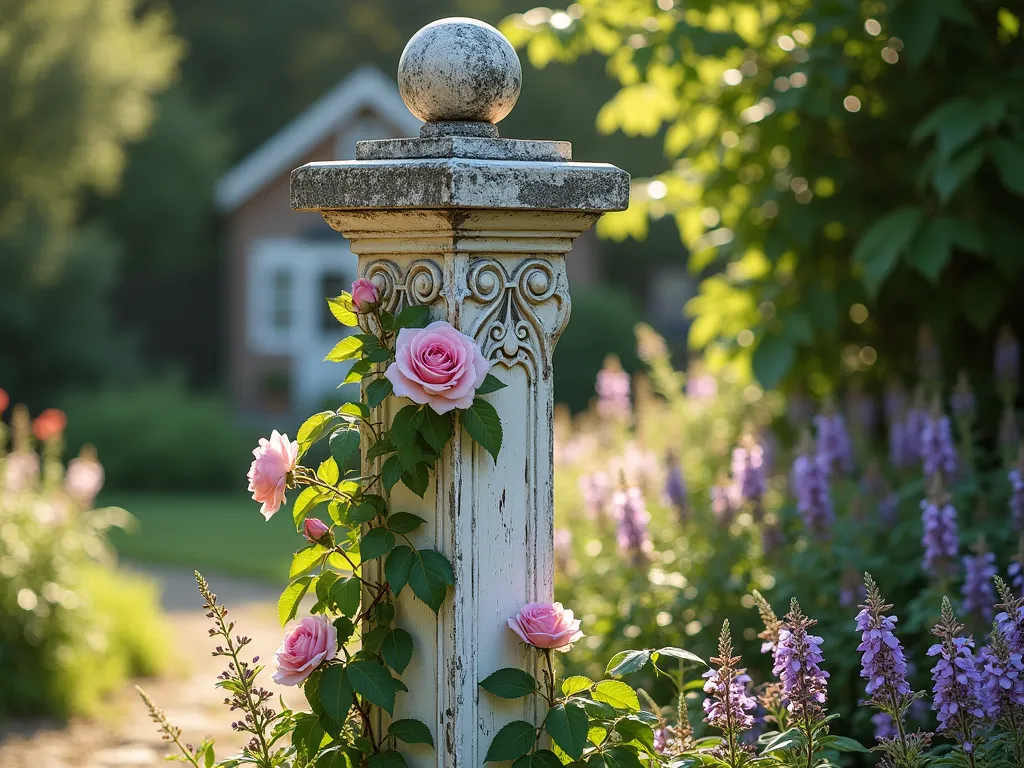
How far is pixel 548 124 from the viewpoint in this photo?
26500 millimetres

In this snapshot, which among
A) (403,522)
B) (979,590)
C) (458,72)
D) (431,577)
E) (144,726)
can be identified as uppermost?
(458,72)

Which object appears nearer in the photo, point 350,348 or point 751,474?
point 350,348

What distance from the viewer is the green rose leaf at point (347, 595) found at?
2.41 m

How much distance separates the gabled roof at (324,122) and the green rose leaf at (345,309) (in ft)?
58.3

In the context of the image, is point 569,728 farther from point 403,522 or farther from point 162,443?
point 162,443

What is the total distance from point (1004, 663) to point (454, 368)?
1.18 m

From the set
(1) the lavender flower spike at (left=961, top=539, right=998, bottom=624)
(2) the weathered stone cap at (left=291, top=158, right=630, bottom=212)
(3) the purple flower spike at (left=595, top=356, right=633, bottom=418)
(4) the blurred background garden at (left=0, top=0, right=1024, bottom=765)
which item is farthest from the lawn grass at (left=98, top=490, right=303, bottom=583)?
(2) the weathered stone cap at (left=291, top=158, right=630, bottom=212)

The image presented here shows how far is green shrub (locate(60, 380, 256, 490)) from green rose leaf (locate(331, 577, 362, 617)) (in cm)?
1297

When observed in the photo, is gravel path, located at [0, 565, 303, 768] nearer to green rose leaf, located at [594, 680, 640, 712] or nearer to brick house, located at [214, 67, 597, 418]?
green rose leaf, located at [594, 680, 640, 712]

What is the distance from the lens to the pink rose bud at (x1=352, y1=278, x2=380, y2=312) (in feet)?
8.18

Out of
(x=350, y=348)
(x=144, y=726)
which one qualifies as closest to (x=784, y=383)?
(x=144, y=726)

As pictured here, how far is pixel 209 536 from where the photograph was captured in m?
11.1

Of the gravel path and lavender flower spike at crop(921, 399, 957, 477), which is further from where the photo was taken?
the gravel path

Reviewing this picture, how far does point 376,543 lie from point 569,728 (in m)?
0.52
